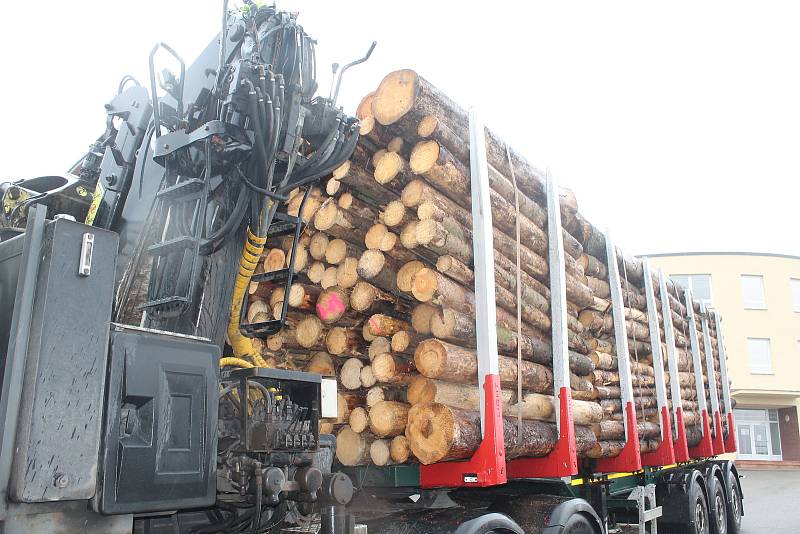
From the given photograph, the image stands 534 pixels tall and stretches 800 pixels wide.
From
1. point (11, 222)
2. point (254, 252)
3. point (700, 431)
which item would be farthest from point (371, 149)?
point (700, 431)

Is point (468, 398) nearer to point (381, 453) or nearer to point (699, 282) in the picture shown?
point (381, 453)

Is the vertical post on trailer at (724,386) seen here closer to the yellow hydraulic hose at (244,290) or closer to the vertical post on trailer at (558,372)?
the vertical post on trailer at (558,372)

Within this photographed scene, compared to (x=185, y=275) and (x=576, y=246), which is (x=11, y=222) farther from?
(x=576, y=246)

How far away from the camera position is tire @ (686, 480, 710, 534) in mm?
8508

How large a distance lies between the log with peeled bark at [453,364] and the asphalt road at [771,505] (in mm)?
9012

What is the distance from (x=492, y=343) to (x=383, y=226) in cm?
106

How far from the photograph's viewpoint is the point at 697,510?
28.9 feet

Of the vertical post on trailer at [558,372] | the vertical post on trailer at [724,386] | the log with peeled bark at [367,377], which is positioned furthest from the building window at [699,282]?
the log with peeled bark at [367,377]

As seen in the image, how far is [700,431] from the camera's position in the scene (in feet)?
33.0

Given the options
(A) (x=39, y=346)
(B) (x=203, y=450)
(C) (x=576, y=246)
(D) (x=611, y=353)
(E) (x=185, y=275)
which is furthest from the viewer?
(D) (x=611, y=353)

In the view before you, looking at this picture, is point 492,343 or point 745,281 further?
point 745,281

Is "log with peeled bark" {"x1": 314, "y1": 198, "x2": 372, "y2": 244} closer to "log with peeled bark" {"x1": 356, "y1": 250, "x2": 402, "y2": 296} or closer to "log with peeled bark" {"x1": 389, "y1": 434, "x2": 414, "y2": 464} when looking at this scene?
"log with peeled bark" {"x1": 356, "y1": 250, "x2": 402, "y2": 296}

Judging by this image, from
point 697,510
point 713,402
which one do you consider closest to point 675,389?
point 697,510

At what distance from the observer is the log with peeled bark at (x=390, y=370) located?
15.3 feet
